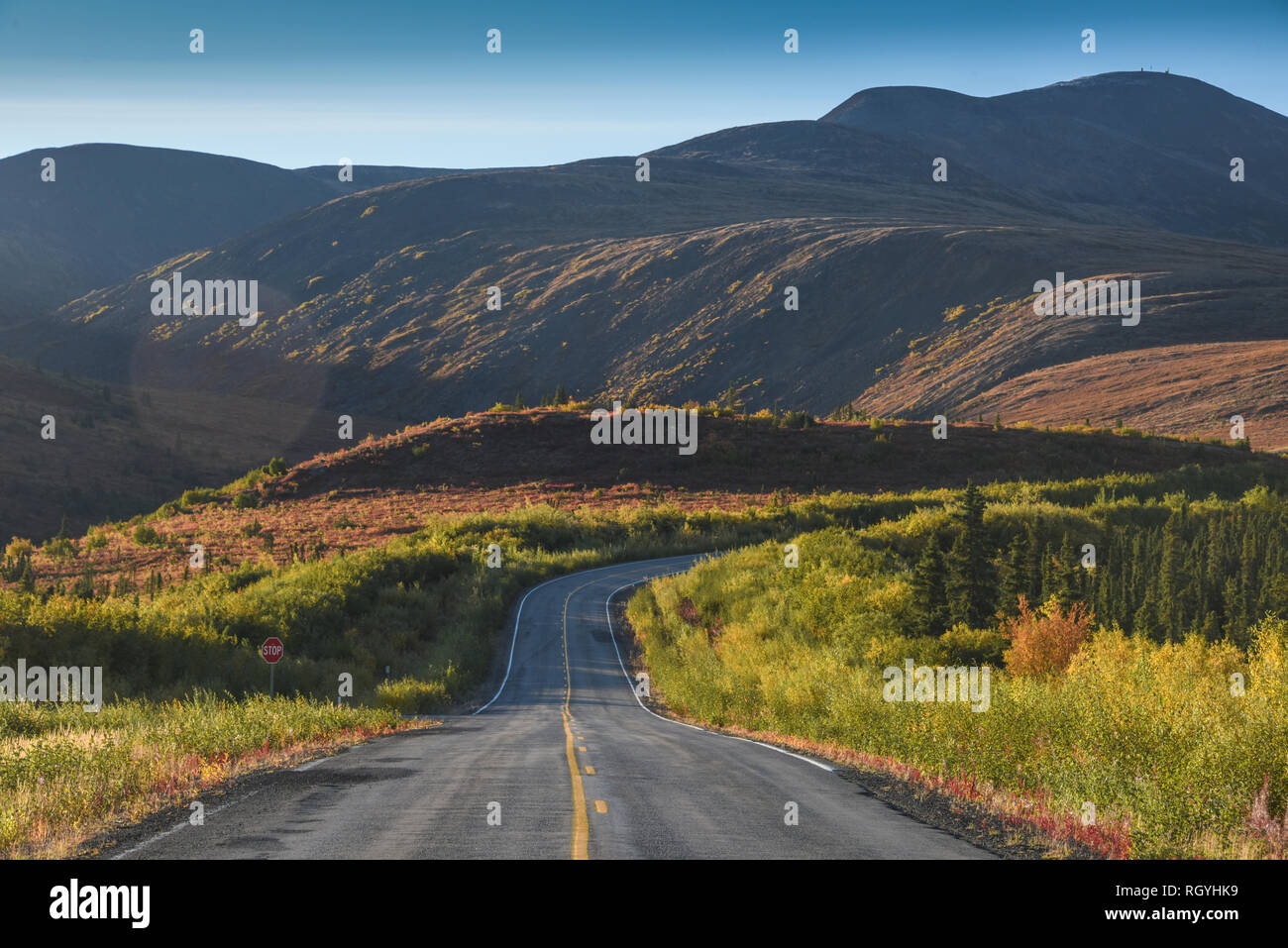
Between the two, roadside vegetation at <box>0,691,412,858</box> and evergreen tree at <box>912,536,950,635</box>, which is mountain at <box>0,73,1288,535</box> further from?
roadside vegetation at <box>0,691,412,858</box>

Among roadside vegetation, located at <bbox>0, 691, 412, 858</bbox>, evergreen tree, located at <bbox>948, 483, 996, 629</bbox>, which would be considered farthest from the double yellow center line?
evergreen tree, located at <bbox>948, 483, 996, 629</bbox>

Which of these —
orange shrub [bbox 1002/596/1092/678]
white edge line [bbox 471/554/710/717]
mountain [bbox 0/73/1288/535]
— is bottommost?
white edge line [bbox 471/554/710/717]

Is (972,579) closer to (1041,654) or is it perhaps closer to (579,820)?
(1041,654)

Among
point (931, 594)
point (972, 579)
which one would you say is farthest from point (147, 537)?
point (972, 579)

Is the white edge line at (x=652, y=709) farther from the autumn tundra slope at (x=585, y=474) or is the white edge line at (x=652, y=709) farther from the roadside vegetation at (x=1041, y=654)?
the autumn tundra slope at (x=585, y=474)

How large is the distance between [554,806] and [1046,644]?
12958mm

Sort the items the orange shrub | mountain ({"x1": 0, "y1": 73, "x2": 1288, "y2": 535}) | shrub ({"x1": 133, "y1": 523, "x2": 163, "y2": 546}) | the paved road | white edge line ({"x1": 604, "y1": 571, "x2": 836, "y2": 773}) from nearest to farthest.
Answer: the paved road
white edge line ({"x1": 604, "y1": 571, "x2": 836, "y2": 773})
the orange shrub
shrub ({"x1": 133, "y1": 523, "x2": 163, "y2": 546})
mountain ({"x1": 0, "y1": 73, "x2": 1288, "y2": 535})

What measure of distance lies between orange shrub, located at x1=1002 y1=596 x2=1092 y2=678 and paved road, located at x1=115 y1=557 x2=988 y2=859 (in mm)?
5646

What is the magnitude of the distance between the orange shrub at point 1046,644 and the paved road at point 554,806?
5.65m

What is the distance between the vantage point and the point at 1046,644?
64.5ft

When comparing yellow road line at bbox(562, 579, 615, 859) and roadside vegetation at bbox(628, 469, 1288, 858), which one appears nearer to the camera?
yellow road line at bbox(562, 579, 615, 859)

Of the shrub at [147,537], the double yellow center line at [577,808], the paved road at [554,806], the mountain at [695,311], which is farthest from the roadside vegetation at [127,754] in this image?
the mountain at [695,311]

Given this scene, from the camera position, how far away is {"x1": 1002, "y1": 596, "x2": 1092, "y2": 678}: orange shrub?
19234 millimetres
